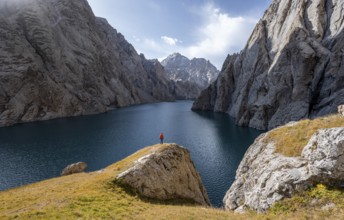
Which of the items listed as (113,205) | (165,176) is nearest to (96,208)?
(113,205)

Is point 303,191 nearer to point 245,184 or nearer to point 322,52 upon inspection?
point 245,184

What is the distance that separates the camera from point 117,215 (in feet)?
67.1

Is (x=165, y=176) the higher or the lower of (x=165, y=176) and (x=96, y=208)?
the lower

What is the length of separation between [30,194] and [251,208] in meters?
21.8

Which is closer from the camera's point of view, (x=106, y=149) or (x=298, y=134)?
(x=298, y=134)

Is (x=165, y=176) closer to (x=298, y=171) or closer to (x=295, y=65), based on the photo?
(x=298, y=171)

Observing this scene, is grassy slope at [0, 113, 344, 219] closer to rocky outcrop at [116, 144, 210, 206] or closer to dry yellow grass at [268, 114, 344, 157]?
dry yellow grass at [268, 114, 344, 157]

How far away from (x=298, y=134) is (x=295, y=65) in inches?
3769

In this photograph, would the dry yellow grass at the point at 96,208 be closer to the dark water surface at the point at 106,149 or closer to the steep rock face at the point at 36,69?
the dark water surface at the point at 106,149

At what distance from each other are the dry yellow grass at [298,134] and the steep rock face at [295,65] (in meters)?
72.7

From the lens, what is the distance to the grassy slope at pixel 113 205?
17.3 m

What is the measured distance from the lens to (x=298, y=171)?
65.0 feet

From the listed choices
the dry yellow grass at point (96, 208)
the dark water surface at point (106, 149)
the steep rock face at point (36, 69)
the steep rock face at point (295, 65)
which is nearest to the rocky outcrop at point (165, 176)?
the dry yellow grass at point (96, 208)

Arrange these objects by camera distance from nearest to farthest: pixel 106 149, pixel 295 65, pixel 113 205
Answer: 1. pixel 113 205
2. pixel 106 149
3. pixel 295 65
